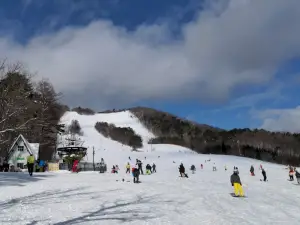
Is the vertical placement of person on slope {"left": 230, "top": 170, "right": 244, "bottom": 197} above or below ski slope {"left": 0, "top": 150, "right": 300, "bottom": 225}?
above

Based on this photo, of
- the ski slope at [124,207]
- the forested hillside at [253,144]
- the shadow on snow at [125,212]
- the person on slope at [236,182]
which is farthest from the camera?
the forested hillside at [253,144]

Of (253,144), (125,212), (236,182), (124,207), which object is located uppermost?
(253,144)

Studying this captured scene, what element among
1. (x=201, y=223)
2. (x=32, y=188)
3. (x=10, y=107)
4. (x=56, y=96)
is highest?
(x=56, y=96)

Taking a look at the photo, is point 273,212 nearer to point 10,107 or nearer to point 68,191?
point 68,191

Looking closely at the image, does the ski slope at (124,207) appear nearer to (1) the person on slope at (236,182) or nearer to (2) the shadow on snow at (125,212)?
(2) the shadow on snow at (125,212)

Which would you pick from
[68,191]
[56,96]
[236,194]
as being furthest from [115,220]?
[56,96]

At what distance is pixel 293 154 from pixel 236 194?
145 meters

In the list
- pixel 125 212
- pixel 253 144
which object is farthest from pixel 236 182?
pixel 253 144

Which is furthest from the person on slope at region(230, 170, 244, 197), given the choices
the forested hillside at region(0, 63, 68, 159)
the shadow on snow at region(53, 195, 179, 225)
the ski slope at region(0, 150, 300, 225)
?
the forested hillside at region(0, 63, 68, 159)

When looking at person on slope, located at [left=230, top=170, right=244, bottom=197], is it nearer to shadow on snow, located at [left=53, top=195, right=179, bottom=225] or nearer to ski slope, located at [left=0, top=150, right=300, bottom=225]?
ski slope, located at [left=0, top=150, right=300, bottom=225]

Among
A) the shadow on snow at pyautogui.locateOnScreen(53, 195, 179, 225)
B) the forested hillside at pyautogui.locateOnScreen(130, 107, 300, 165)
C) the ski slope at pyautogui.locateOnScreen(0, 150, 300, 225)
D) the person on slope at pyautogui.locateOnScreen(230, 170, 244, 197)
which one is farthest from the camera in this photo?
the forested hillside at pyautogui.locateOnScreen(130, 107, 300, 165)

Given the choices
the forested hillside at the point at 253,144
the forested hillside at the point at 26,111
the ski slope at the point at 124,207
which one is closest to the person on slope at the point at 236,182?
the ski slope at the point at 124,207

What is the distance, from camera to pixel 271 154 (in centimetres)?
15350

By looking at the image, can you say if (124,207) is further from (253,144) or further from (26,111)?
(253,144)
